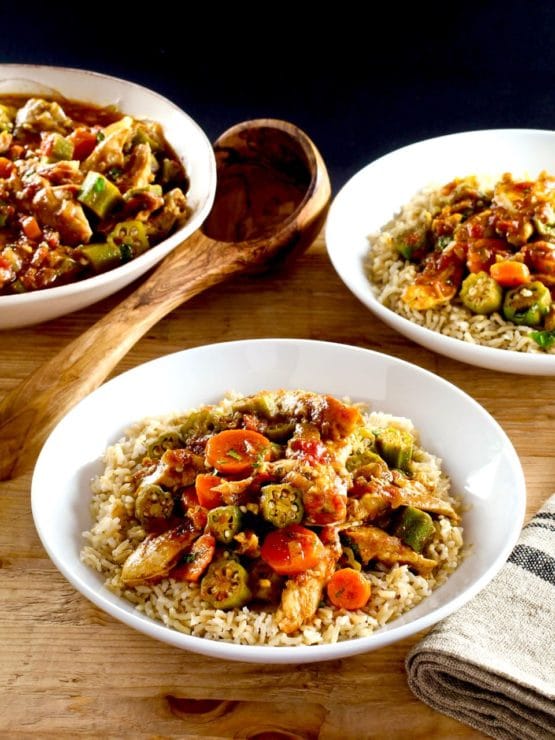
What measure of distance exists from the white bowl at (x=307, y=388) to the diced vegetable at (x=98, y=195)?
886mm

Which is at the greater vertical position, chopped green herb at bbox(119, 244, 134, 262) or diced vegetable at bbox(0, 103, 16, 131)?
diced vegetable at bbox(0, 103, 16, 131)

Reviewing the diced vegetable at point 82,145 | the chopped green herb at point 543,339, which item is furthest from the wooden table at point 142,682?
the diced vegetable at point 82,145

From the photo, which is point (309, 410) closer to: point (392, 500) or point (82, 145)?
point (392, 500)

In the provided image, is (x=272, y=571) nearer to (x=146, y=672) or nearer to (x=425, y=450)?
(x=146, y=672)

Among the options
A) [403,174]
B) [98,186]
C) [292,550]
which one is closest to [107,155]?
[98,186]

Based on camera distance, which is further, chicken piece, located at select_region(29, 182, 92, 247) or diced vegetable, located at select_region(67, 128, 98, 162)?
diced vegetable, located at select_region(67, 128, 98, 162)

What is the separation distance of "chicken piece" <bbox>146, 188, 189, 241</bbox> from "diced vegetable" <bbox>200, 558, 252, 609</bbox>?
1755 mm

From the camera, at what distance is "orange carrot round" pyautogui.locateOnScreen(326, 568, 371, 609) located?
2635mm

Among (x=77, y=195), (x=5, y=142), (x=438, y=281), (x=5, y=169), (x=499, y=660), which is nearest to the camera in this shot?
(x=499, y=660)

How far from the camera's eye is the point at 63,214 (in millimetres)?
3885

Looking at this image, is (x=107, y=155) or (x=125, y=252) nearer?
(x=125, y=252)

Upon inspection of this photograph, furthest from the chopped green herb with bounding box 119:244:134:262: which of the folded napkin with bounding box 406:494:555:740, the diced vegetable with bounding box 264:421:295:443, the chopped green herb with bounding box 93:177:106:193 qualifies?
the folded napkin with bounding box 406:494:555:740

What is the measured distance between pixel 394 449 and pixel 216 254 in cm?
138

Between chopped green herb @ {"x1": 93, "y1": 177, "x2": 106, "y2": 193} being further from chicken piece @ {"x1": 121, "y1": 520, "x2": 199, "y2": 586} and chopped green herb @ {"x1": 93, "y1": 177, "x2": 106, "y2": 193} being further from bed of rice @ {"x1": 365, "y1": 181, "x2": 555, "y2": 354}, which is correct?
chicken piece @ {"x1": 121, "y1": 520, "x2": 199, "y2": 586}
